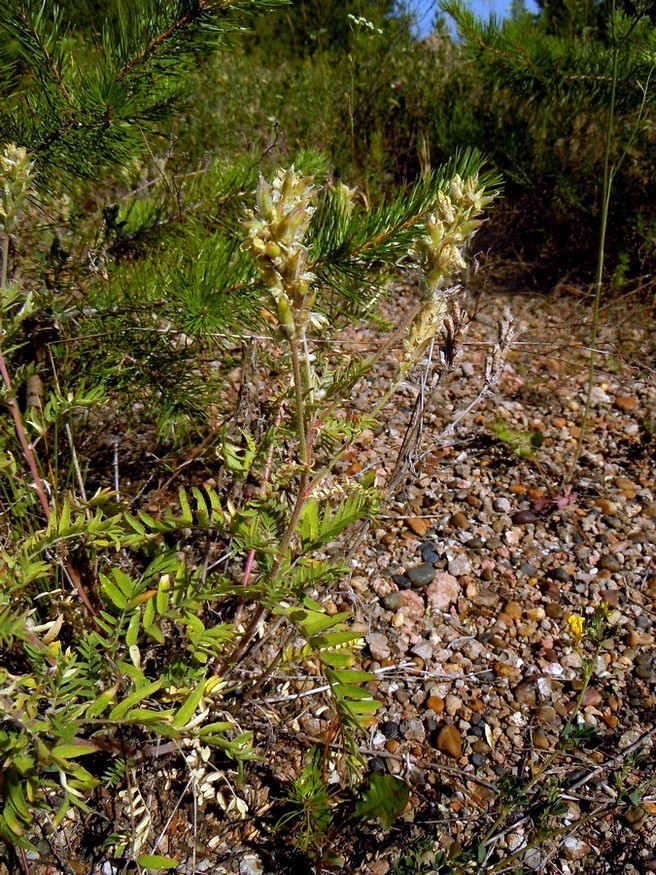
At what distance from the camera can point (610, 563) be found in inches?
81.3

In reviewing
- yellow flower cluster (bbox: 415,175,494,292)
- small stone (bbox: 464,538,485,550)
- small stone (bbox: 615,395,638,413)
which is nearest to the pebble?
small stone (bbox: 464,538,485,550)

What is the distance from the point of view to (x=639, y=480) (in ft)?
7.82

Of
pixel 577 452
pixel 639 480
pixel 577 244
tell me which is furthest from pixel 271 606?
pixel 577 244

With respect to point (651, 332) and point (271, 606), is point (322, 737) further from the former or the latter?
point (651, 332)

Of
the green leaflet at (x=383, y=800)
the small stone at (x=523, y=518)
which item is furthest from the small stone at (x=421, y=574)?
the green leaflet at (x=383, y=800)

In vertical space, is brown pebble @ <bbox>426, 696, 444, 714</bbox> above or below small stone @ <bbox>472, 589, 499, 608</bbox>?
below

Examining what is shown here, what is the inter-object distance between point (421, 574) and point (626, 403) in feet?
4.25

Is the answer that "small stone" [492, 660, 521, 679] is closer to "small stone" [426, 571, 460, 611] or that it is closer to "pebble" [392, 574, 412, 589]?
"small stone" [426, 571, 460, 611]

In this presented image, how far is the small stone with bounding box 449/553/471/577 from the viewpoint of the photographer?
6.64ft

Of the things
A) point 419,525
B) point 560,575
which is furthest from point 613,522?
point 419,525

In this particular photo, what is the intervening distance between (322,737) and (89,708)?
64 centimetres

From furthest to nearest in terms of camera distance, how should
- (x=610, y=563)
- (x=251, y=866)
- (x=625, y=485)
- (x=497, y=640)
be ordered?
(x=625, y=485) < (x=610, y=563) < (x=497, y=640) < (x=251, y=866)

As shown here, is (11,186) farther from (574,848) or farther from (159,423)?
(574,848)

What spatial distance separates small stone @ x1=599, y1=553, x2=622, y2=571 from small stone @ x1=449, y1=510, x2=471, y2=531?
0.40m
